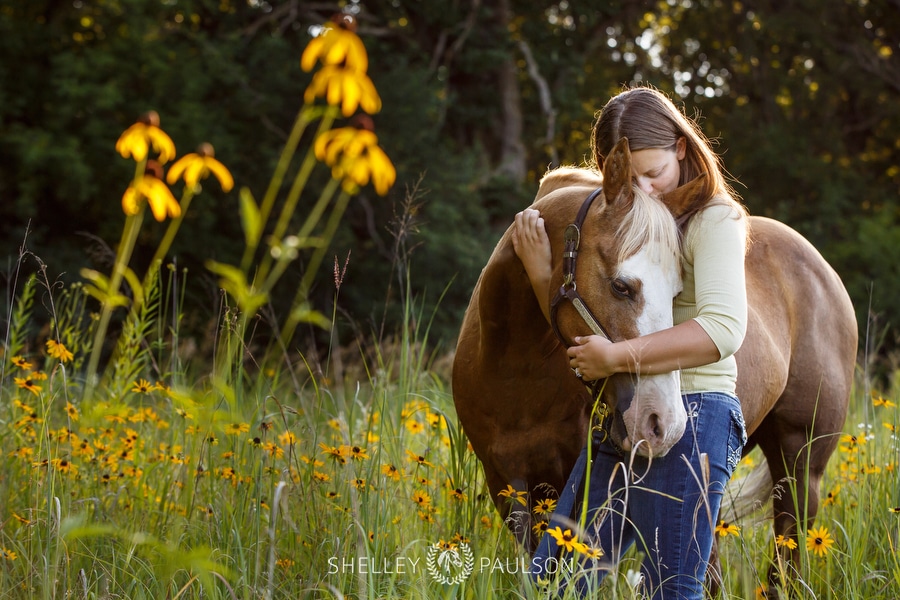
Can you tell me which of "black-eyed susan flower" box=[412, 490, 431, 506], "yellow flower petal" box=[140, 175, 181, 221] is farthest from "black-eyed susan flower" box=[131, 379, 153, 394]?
"yellow flower petal" box=[140, 175, 181, 221]

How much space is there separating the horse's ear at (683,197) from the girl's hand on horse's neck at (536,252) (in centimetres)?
37

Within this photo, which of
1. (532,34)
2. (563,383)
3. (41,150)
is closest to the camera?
(563,383)

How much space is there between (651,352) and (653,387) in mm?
89

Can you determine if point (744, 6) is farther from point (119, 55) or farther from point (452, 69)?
point (119, 55)

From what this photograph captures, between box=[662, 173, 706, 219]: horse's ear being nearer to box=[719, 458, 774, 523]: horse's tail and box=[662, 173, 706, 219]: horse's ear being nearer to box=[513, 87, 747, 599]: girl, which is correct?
box=[513, 87, 747, 599]: girl

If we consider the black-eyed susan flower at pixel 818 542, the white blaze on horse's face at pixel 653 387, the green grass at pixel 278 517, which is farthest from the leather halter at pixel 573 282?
the black-eyed susan flower at pixel 818 542

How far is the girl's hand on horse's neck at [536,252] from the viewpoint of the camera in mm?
2479

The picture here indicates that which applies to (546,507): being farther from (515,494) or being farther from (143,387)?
(143,387)

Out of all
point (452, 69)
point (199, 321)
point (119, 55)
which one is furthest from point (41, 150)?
point (452, 69)

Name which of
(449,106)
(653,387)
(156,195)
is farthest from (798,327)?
(449,106)

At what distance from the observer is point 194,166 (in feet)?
5.87

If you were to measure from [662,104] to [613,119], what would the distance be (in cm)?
15

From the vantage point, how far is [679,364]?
2.11 m

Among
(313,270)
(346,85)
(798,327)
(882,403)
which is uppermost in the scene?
(346,85)
